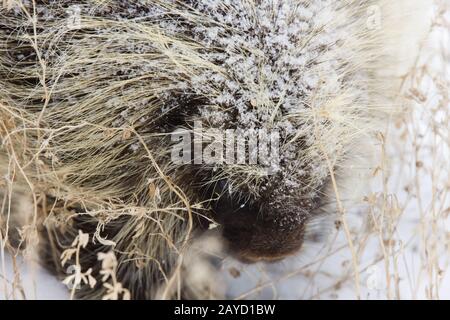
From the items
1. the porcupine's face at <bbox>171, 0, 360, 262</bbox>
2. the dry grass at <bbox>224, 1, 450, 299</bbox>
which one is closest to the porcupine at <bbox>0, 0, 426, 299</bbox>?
the porcupine's face at <bbox>171, 0, 360, 262</bbox>

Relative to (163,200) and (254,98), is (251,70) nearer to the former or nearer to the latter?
(254,98)

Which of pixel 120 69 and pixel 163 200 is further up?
pixel 120 69

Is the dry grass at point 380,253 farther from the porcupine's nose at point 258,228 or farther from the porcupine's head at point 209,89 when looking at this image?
the porcupine's head at point 209,89

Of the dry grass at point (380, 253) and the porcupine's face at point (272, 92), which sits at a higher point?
the porcupine's face at point (272, 92)

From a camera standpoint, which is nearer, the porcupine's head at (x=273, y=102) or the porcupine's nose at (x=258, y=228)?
the porcupine's head at (x=273, y=102)

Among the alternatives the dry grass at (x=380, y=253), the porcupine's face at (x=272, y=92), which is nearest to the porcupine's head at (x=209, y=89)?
the porcupine's face at (x=272, y=92)

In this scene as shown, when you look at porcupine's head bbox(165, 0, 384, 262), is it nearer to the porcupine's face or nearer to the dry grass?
the porcupine's face

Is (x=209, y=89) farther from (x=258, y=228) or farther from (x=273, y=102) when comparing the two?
(x=258, y=228)
